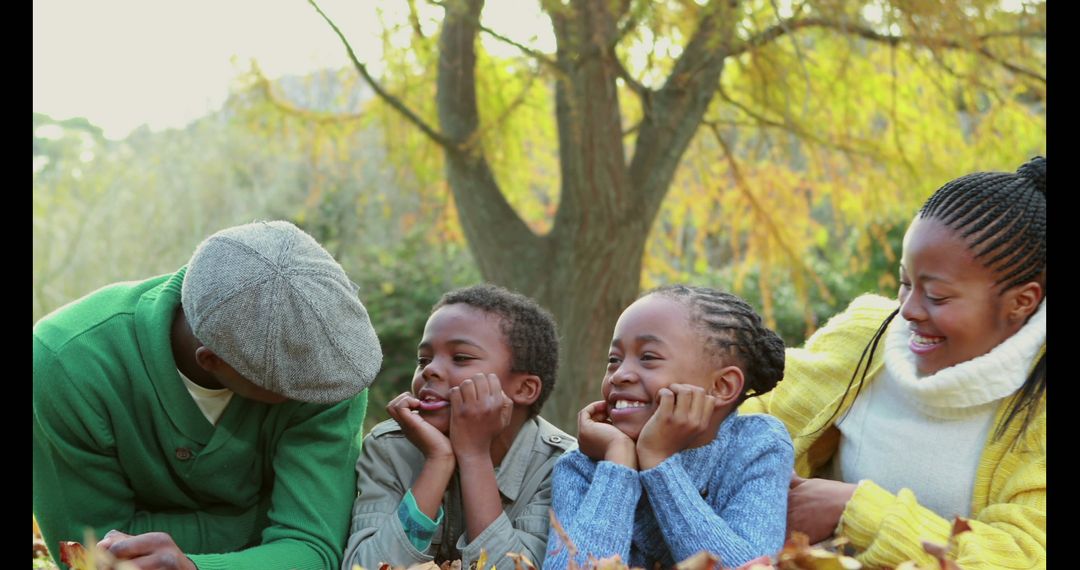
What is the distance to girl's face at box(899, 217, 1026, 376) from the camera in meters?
2.44

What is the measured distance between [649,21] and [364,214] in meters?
9.51

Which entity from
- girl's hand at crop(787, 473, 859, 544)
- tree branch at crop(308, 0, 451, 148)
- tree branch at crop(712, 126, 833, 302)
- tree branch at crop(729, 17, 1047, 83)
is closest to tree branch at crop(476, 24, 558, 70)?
tree branch at crop(308, 0, 451, 148)

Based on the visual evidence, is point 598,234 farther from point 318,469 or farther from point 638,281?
point 318,469

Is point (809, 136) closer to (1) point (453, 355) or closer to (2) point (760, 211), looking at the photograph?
(2) point (760, 211)

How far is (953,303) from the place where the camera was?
245cm

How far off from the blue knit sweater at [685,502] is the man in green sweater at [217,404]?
23.1 inches

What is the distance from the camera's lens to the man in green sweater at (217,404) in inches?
97.0

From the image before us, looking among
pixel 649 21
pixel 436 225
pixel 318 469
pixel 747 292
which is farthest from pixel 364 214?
pixel 318 469

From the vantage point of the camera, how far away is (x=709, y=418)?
8.40 feet

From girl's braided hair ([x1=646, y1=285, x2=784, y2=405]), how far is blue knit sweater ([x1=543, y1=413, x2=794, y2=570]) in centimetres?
15

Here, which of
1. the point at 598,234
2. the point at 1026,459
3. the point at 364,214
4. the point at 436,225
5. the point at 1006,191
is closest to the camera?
the point at 1026,459

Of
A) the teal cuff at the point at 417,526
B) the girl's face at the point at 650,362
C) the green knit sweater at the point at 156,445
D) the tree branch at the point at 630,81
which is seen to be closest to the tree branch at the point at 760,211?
the tree branch at the point at 630,81

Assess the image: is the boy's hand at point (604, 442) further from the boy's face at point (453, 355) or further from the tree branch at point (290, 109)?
the tree branch at point (290, 109)

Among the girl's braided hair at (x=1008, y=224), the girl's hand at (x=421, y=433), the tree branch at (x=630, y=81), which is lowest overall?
the girl's hand at (x=421, y=433)
